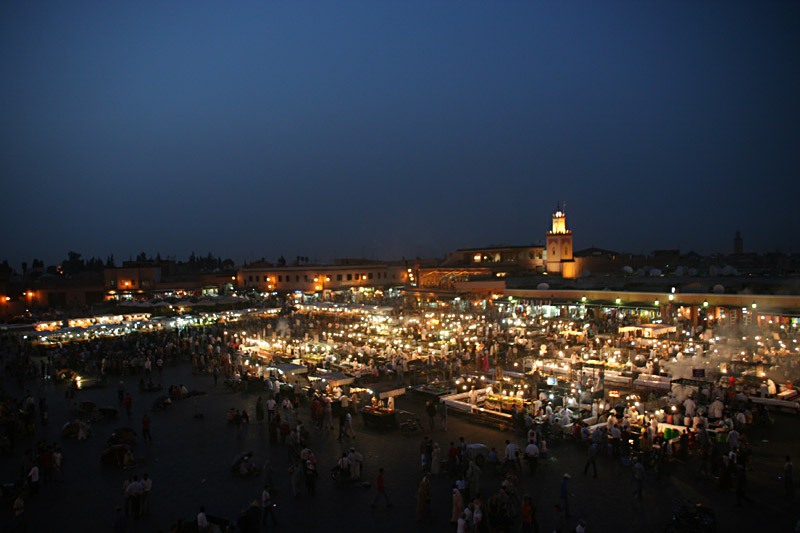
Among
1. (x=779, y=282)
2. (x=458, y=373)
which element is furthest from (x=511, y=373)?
(x=779, y=282)

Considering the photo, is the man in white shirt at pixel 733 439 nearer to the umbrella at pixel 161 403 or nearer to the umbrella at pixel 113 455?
the umbrella at pixel 113 455

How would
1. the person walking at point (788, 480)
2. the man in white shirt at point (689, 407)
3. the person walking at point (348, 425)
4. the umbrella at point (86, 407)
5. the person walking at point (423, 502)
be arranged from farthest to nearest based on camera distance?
the umbrella at point (86, 407), the person walking at point (348, 425), the man in white shirt at point (689, 407), the person walking at point (788, 480), the person walking at point (423, 502)

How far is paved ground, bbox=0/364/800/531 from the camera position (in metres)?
8.29

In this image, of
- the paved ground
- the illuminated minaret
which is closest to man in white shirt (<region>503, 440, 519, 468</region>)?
the paved ground

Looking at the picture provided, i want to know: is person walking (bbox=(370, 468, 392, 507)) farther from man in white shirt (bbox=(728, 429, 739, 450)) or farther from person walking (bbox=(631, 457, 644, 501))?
man in white shirt (bbox=(728, 429, 739, 450))

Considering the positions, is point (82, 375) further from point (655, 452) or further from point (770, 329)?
point (770, 329)

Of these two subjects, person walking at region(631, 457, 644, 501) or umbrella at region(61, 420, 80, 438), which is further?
umbrella at region(61, 420, 80, 438)

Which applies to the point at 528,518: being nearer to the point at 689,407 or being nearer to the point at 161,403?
the point at 689,407

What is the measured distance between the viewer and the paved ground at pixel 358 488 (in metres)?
8.29

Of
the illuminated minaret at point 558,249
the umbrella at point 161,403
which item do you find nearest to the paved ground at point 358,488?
the umbrella at point 161,403

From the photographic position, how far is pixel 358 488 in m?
9.67

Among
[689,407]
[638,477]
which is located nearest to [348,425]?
[638,477]

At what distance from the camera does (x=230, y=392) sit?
58.0ft

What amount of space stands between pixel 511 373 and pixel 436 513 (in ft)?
29.1
